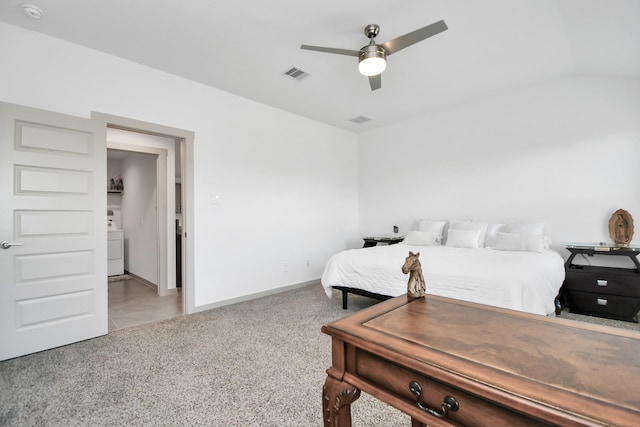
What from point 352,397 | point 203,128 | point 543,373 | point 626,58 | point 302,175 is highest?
point 626,58

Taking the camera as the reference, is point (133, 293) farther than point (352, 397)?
Yes

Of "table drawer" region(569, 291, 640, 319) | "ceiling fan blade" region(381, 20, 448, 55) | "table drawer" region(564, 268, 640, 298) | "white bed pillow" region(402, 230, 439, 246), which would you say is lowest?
"table drawer" region(569, 291, 640, 319)

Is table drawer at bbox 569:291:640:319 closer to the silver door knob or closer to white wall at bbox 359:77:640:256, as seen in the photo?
white wall at bbox 359:77:640:256

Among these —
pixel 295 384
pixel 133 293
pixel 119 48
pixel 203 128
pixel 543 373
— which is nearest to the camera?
pixel 543 373

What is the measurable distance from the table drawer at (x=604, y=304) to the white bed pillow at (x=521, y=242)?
60cm

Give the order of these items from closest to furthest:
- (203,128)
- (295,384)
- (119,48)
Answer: (295,384)
(119,48)
(203,128)

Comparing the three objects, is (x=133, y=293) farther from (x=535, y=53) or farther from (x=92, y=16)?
(x=535, y=53)

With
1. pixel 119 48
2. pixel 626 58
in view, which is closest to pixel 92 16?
pixel 119 48

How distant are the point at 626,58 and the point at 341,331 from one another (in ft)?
13.4

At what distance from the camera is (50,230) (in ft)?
8.84

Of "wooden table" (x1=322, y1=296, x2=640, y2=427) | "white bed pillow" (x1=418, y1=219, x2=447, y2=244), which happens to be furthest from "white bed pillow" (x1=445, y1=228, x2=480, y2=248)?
"wooden table" (x1=322, y1=296, x2=640, y2=427)

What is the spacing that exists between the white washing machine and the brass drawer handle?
251 inches

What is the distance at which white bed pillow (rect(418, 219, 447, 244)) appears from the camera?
15.2 feet

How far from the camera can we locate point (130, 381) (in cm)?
218
